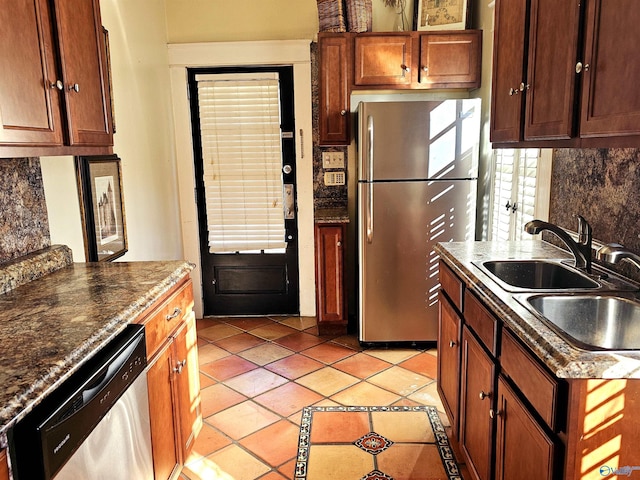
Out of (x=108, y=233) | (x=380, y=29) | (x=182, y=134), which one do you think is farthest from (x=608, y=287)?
(x=182, y=134)

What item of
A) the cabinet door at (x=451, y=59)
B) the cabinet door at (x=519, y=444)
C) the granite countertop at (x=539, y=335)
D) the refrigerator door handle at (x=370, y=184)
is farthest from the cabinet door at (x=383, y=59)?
the cabinet door at (x=519, y=444)

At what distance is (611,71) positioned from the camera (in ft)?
4.47

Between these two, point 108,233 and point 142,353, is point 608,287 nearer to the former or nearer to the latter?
point 142,353

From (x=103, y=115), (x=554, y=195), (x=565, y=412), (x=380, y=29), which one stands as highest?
(x=380, y=29)

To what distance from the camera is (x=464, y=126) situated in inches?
126

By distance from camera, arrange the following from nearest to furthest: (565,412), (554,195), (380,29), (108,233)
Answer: (565,412)
(554,195)
(108,233)
(380,29)

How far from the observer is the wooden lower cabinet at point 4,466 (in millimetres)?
955

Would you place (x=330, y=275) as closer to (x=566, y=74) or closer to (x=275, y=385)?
(x=275, y=385)

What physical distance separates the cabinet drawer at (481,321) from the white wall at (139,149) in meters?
1.82

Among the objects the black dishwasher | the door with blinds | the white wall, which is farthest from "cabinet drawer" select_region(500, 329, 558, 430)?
the door with blinds

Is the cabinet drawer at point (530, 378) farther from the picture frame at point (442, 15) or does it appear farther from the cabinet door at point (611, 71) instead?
the picture frame at point (442, 15)

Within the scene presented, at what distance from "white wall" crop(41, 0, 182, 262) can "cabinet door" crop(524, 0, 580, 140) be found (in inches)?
80.6

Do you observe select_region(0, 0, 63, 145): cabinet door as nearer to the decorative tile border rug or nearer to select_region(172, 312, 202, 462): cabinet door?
select_region(172, 312, 202, 462): cabinet door

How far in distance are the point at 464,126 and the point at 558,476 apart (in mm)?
2421
